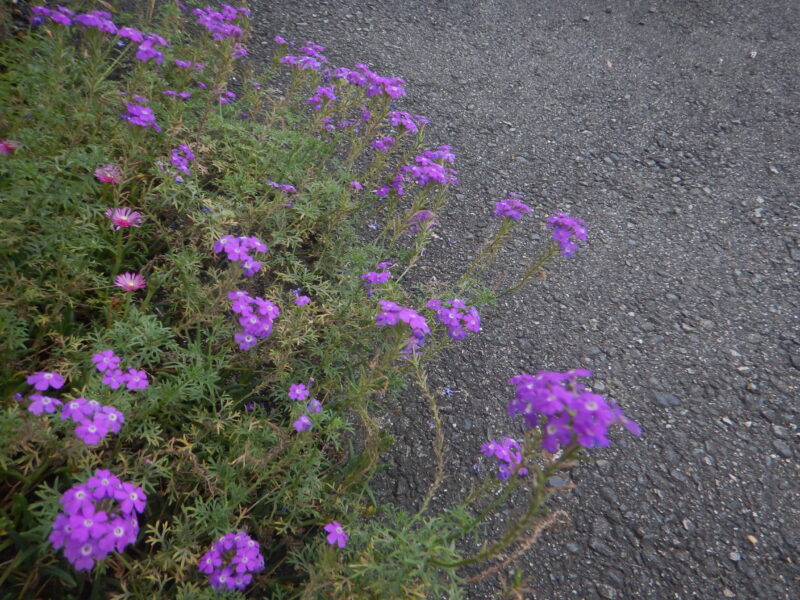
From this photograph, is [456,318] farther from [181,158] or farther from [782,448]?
[782,448]

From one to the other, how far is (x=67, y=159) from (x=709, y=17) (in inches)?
280

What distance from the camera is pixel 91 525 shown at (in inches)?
52.0

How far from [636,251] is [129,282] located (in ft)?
10.5

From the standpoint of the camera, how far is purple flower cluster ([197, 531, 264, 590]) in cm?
167

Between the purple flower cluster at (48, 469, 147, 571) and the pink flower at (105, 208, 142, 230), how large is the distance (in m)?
1.23

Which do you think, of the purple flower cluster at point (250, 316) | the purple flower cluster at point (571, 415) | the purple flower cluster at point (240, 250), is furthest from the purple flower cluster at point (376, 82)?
the purple flower cluster at point (571, 415)

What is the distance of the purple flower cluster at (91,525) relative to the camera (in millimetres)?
1311

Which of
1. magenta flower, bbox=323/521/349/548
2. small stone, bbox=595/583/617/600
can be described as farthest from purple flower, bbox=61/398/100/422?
small stone, bbox=595/583/617/600

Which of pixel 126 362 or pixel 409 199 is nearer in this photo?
pixel 126 362

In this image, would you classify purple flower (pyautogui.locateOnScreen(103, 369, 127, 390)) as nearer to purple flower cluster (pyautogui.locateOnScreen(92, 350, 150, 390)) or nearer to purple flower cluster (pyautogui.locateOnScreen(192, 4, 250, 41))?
purple flower cluster (pyautogui.locateOnScreen(92, 350, 150, 390))

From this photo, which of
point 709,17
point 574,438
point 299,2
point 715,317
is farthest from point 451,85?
point 574,438

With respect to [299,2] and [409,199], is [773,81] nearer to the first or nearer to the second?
[409,199]

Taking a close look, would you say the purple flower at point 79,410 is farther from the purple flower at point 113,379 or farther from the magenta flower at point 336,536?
the magenta flower at point 336,536

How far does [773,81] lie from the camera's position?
554 cm
